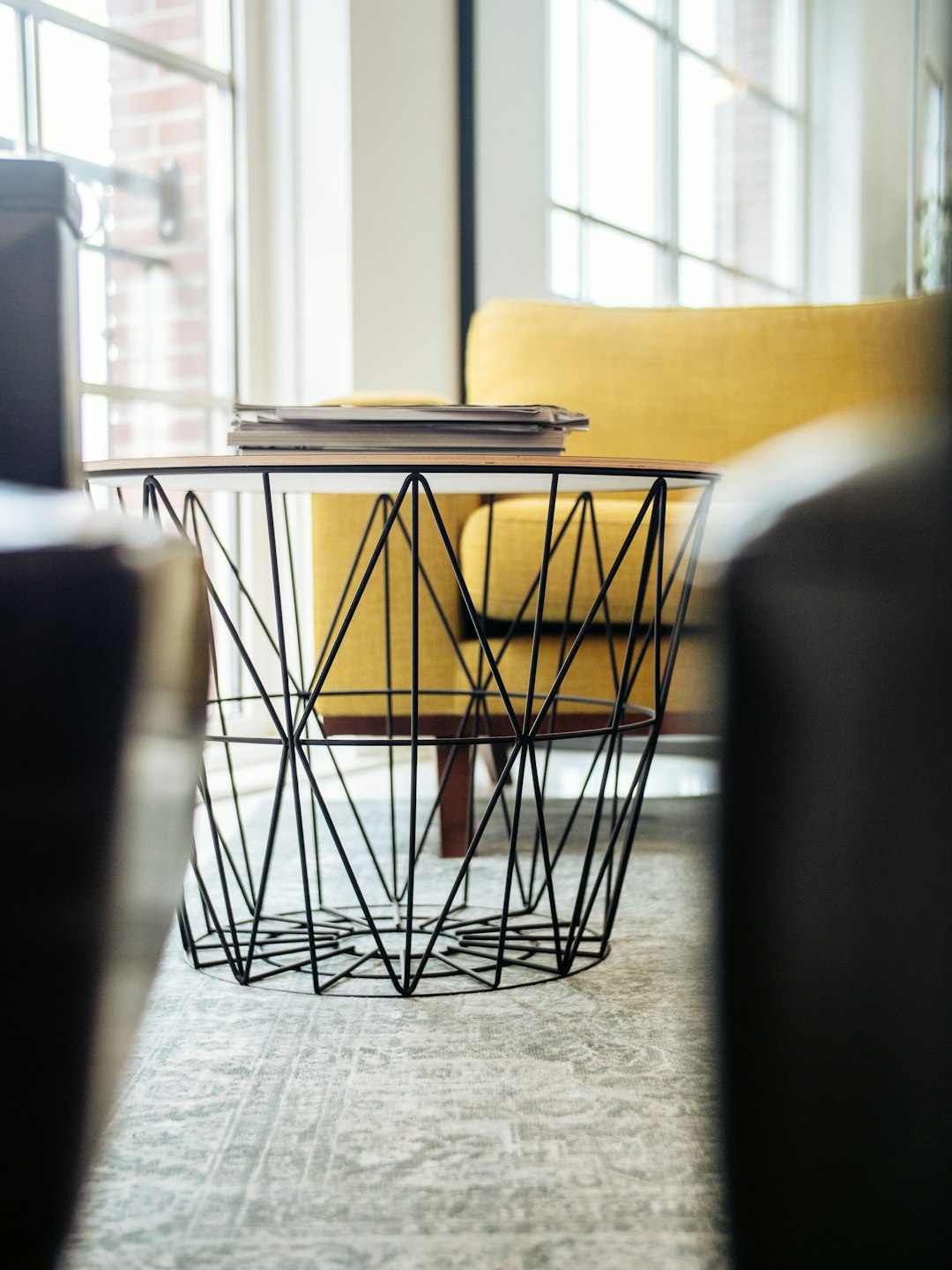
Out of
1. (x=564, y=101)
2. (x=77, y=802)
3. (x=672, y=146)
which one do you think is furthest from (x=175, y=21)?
(x=77, y=802)

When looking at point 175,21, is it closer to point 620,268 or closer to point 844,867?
point 620,268

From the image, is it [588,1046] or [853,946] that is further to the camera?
[588,1046]

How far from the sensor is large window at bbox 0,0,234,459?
201 cm

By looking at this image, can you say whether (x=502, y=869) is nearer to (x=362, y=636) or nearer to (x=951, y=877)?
(x=362, y=636)

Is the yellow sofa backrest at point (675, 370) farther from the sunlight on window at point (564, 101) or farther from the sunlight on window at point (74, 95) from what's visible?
the sunlight on window at point (564, 101)

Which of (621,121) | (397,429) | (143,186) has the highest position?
(621,121)

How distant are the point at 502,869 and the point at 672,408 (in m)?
0.93

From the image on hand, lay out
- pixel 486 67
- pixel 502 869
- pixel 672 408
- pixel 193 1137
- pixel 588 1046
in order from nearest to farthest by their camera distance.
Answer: pixel 193 1137 < pixel 588 1046 < pixel 502 869 < pixel 672 408 < pixel 486 67

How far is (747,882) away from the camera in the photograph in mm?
351

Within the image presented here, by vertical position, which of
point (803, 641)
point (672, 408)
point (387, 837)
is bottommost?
point (387, 837)

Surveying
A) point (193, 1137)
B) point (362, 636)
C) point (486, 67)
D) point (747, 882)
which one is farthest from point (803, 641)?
point (486, 67)

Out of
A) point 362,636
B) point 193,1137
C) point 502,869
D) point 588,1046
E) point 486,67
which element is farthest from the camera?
point 486,67

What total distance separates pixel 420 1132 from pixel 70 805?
0.44m

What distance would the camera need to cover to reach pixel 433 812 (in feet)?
4.13
